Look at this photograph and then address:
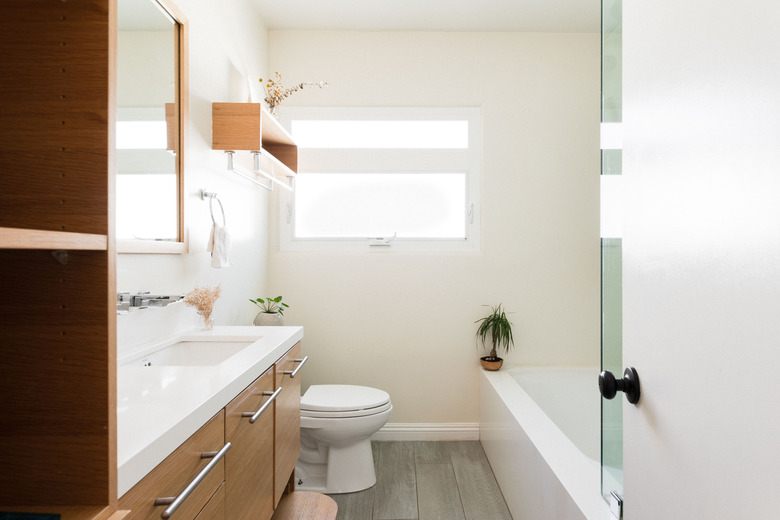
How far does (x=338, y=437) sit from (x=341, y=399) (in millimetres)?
185

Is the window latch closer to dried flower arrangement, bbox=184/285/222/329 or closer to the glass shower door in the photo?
dried flower arrangement, bbox=184/285/222/329

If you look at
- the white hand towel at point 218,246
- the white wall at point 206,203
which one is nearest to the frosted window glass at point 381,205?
the white wall at point 206,203

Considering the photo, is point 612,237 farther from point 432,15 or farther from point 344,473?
point 432,15

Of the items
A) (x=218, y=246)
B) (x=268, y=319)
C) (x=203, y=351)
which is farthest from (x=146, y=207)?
(x=268, y=319)

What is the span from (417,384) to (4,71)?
2.77m

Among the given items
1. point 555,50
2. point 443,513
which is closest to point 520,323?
point 443,513

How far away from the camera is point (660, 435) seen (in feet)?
2.75

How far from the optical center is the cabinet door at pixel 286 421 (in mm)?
1672

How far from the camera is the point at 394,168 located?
315 cm

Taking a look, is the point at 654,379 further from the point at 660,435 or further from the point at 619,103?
the point at 619,103

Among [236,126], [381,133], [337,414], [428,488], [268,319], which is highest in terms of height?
[381,133]

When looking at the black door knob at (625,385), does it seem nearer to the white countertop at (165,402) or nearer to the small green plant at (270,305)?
the white countertop at (165,402)

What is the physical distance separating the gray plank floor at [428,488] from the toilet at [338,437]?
0.32 ft

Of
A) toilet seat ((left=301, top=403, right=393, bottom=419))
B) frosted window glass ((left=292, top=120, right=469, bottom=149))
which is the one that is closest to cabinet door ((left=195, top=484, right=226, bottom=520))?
toilet seat ((left=301, top=403, right=393, bottom=419))
